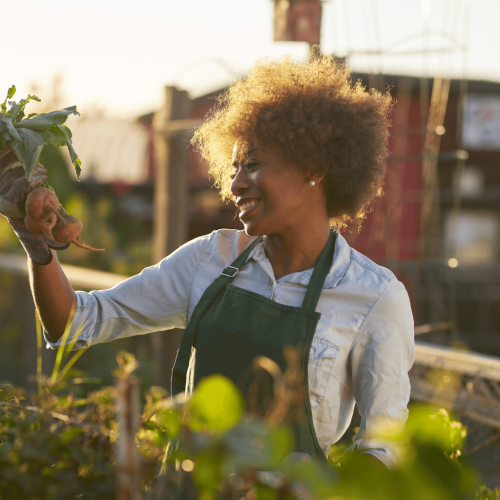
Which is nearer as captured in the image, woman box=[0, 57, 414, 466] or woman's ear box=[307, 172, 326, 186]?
woman box=[0, 57, 414, 466]

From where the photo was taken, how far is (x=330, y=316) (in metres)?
1.56

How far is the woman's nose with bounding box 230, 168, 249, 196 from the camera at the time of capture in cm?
160

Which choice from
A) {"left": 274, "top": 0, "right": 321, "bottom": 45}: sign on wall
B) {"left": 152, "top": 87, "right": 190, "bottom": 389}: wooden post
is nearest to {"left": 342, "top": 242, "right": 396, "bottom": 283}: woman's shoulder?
{"left": 274, "top": 0, "right": 321, "bottom": 45}: sign on wall

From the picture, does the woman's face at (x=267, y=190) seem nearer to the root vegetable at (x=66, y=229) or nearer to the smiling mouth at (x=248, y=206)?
the smiling mouth at (x=248, y=206)

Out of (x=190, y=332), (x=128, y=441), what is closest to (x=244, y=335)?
(x=190, y=332)

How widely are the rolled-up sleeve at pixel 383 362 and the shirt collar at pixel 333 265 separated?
13cm

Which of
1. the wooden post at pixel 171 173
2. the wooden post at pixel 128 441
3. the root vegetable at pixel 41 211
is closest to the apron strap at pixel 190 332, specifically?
the root vegetable at pixel 41 211

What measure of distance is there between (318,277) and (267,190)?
0.28 meters

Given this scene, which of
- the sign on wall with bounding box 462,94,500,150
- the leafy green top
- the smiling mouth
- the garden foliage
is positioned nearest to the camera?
the garden foliage

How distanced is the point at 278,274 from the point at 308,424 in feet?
1.42

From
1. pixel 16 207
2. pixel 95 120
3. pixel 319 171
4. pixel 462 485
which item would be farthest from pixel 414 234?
pixel 462 485

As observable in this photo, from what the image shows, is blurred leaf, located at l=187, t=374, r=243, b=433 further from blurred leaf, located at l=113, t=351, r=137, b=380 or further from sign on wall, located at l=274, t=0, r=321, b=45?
sign on wall, located at l=274, t=0, r=321, b=45

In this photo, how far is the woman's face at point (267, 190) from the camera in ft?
5.25

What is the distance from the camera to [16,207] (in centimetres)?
133
